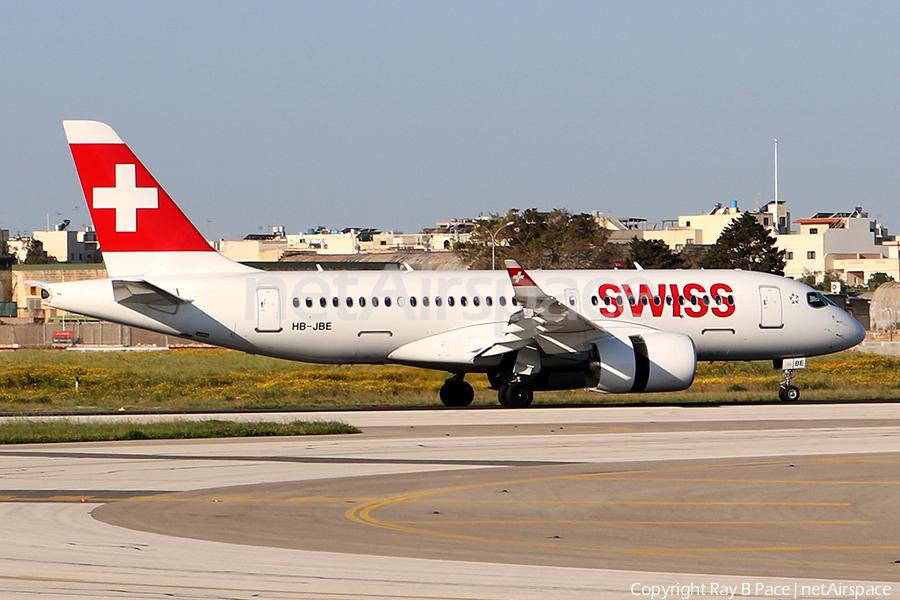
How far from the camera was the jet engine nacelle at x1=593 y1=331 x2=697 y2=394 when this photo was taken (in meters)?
31.0

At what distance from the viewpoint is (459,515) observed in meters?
14.6

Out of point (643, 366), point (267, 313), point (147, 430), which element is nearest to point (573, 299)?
point (643, 366)

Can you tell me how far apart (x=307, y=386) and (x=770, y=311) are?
15516 mm

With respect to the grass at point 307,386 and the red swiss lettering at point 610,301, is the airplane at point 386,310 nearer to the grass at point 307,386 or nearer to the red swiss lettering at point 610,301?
the red swiss lettering at point 610,301

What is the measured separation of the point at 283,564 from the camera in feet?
38.0

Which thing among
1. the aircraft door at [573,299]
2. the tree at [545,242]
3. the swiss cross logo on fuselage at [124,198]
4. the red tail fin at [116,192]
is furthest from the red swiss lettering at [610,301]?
the tree at [545,242]

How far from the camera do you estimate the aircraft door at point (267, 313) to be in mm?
31828

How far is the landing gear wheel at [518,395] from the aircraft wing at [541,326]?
80 cm

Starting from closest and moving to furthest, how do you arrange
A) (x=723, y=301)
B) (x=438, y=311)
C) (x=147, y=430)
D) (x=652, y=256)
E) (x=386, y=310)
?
(x=147, y=430) < (x=386, y=310) < (x=438, y=311) < (x=723, y=301) < (x=652, y=256)

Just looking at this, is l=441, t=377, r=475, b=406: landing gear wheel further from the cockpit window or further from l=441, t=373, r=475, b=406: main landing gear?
the cockpit window

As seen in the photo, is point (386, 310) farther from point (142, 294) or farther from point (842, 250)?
point (842, 250)

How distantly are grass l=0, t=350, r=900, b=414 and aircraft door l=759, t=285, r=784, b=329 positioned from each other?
7.65 feet

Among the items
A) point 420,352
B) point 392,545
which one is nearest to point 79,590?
point 392,545

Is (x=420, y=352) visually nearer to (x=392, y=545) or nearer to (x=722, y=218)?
(x=392, y=545)
